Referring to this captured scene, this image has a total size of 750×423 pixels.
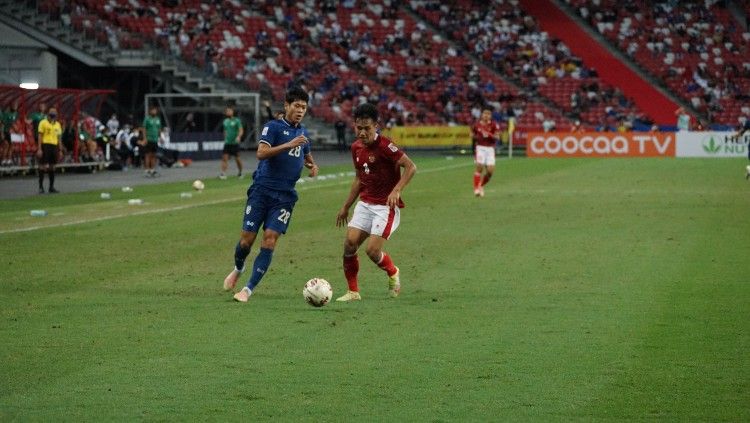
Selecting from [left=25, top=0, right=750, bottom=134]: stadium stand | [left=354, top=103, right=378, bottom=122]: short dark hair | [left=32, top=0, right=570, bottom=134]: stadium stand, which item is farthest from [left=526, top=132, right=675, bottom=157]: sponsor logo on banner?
[left=354, top=103, right=378, bottom=122]: short dark hair

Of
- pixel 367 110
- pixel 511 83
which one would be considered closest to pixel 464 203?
pixel 367 110

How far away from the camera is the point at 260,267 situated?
12.9 metres

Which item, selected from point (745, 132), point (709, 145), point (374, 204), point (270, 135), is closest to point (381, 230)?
point (374, 204)

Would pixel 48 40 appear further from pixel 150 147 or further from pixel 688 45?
pixel 688 45

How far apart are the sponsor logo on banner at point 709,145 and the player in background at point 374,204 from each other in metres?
46.3

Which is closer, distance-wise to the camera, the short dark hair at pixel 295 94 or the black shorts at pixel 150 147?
the short dark hair at pixel 295 94

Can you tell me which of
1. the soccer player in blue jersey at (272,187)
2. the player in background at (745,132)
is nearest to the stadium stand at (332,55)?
the player in background at (745,132)

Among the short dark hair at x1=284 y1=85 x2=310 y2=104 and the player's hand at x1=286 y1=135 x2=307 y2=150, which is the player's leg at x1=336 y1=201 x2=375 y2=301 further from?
the short dark hair at x1=284 y1=85 x2=310 y2=104

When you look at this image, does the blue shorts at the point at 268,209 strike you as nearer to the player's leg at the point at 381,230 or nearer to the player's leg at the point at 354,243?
the player's leg at the point at 354,243

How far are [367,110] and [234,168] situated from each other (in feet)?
111

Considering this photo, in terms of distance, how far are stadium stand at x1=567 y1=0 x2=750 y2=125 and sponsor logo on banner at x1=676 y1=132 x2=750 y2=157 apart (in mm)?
6690

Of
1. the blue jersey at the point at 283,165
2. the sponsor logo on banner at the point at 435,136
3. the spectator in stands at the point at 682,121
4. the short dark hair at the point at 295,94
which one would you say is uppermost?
the short dark hair at the point at 295,94

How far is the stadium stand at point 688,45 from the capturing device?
215 ft

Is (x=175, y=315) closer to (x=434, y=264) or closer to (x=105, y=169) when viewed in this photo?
(x=434, y=264)
